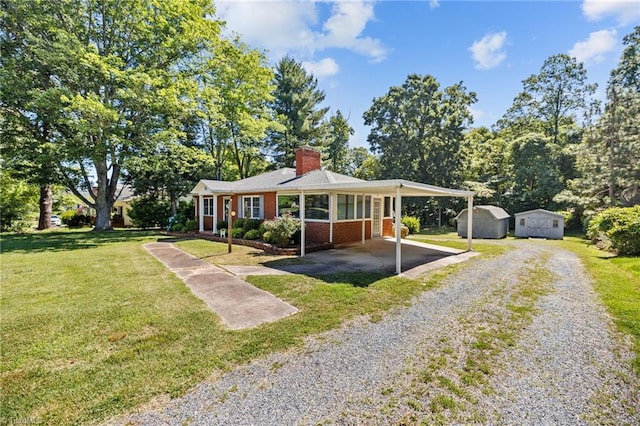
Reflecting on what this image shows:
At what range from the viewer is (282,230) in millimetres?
11531

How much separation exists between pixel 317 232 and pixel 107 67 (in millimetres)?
13060

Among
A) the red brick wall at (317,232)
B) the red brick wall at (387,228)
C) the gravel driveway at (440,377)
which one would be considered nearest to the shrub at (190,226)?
the red brick wall at (317,232)

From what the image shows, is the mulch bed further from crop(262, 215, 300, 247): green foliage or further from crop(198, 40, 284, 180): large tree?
crop(198, 40, 284, 180): large tree

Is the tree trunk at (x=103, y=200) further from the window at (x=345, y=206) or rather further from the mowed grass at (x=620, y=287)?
the mowed grass at (x=620, y=287)

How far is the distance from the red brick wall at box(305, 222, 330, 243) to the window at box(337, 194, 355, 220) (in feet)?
2.47

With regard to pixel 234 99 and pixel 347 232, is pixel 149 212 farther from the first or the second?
pixel 347 232

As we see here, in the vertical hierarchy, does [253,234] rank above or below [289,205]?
below

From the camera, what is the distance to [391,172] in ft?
89.1

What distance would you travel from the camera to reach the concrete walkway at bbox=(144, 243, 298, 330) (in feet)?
16.1

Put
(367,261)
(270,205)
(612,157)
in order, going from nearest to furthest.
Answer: (367,261), (270,205), (612,157)

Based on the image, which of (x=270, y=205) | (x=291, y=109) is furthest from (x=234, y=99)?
(x=270, y=205)

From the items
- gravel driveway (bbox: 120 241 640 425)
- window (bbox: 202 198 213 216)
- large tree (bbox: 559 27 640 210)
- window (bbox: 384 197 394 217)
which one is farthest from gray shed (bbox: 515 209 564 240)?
window (bbox: 202 198 213 216)

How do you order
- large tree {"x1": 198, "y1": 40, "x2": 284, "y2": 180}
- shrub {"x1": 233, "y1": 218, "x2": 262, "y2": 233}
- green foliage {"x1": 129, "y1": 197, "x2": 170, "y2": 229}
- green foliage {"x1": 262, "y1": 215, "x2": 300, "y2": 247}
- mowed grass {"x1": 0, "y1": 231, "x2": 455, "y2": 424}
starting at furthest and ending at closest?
green foliage {"x1": 129, "y1": 197, "x2": 170, "y2": 229}
large tree {"x1": 198, "y1": 40, "x2": 284, "y2": 180}
shrub {"x1": 233, "y1": 218, "x2": 262, "y2": 233}
green foliage {"x1": 262, "y1": 215, "x2": 300, "y2": 247}
mowed grass {"x1": 0, "y1": 231, "x2": 455, "y2": 424}

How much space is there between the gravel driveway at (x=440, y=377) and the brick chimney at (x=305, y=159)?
10890 mm
